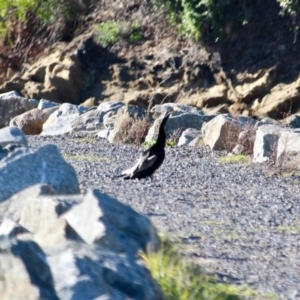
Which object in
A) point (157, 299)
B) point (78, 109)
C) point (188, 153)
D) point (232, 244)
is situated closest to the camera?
point (157, 299)

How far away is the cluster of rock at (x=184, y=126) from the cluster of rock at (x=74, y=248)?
315 inches

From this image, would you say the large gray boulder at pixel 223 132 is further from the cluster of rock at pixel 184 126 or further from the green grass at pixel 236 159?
the green grass at pixel 236 159

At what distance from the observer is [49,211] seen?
6.47m

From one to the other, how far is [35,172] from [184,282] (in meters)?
3.41

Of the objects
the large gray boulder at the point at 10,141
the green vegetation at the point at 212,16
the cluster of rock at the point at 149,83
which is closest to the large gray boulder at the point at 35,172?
the large gray boulder at the point at 10,141

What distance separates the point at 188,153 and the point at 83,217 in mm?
10844

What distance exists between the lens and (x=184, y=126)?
20234 millimetres

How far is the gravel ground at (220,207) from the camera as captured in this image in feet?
24.6

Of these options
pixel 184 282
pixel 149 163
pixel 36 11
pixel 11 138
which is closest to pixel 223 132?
pixel 149 163

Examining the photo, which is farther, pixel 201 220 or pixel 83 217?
pixel 201 220

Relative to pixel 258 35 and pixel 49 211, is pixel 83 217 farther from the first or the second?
pixel 258 35

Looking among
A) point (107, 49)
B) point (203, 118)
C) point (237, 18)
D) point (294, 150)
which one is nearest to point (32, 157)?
point (294, 150)

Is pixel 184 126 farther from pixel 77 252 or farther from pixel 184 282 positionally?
pixel 77 252

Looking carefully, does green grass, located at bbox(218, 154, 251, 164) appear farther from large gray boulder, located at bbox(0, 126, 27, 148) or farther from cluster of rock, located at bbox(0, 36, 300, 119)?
cluster of rock, located at bbox(0, 36, 300, 119)
